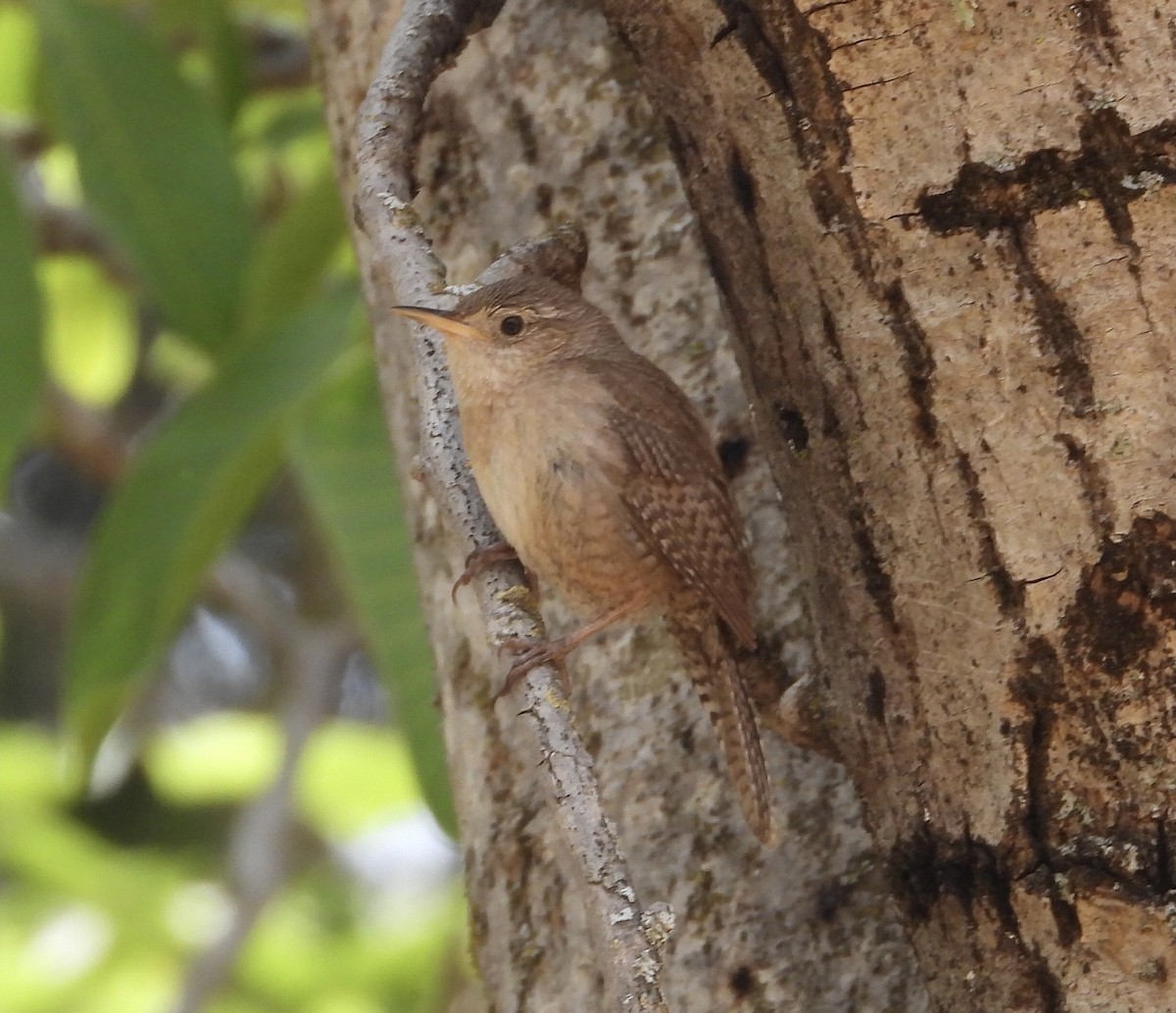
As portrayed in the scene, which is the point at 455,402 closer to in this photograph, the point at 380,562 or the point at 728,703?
the point at 728,703

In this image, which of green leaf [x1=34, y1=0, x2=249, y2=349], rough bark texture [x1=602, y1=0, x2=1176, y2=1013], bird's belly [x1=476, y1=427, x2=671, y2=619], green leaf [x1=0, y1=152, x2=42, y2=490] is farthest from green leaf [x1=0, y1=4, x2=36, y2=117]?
rough bark texture [x1=602, y1=0, x2=1176, y2=1013]

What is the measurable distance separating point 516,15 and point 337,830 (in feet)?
9.30

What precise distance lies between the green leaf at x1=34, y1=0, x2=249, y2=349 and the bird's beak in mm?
565

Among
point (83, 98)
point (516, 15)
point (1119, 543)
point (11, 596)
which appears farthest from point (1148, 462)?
point (11, 596)

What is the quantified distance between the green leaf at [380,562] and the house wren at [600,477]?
226 mm

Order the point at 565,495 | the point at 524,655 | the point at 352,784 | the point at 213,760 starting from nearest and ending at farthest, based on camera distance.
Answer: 1. the point at 524,655
2. the point at 565,495
3. the point at 352,784
4. the point at 213,760

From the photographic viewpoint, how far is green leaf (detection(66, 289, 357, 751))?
2.60 m

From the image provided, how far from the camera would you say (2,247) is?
2.49 m

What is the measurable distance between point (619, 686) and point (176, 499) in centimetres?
98

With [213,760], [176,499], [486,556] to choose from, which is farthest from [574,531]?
[213,760]

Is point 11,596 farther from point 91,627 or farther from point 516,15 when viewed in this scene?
point 516,15

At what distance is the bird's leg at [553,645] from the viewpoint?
154 cm

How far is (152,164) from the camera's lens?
2.74 metres

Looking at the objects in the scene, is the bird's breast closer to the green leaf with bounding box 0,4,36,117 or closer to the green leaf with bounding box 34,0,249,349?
the green leaf with bounding box 34,0,249,349
